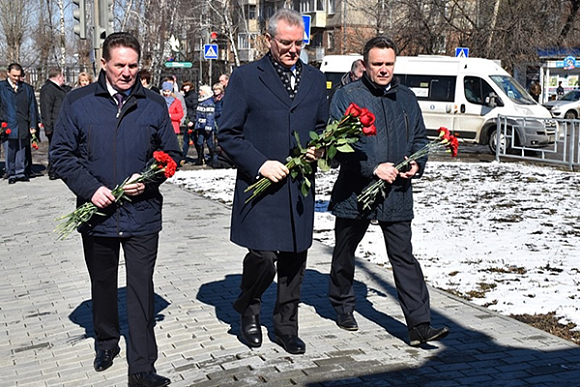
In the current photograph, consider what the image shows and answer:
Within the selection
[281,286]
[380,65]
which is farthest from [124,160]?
[380,65]

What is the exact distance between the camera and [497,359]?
5320 millimetres

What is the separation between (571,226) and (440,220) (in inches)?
60.6

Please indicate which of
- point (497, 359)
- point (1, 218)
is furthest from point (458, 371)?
point (1, 218)

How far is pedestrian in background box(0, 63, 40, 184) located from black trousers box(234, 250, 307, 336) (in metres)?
10.3

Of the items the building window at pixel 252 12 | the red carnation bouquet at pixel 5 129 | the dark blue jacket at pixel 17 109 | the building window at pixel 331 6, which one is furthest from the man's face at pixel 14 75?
the building window at pixel 252 12

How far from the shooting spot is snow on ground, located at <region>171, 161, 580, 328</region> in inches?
281

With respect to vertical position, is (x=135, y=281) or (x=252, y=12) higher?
(x=252, y=12)

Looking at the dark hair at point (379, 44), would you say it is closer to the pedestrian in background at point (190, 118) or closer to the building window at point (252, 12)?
the pedestrian in background at point (190, 118)

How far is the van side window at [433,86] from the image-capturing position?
75.0 ft

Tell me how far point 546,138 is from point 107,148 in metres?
14.3

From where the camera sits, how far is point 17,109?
1486 centimetres

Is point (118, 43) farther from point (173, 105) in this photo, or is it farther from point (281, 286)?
point (173, 105)

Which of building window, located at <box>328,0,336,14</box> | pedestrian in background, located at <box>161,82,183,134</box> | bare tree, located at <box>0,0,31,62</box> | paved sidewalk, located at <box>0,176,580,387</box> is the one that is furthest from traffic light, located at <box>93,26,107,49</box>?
building window, located at <box>328,0,336,14</box>

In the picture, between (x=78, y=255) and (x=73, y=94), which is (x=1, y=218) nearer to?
(x=78, y=255)
